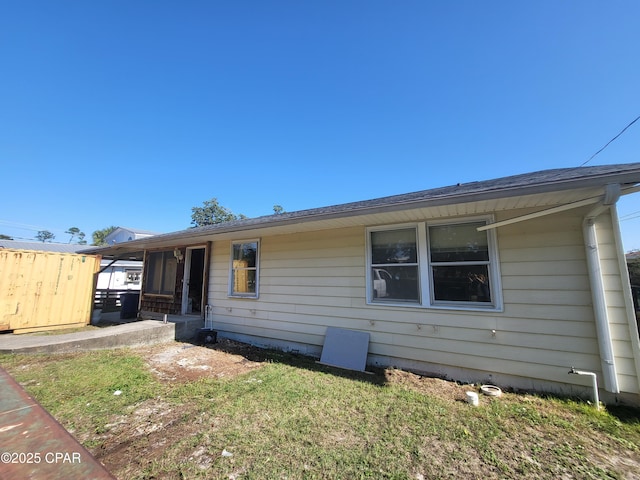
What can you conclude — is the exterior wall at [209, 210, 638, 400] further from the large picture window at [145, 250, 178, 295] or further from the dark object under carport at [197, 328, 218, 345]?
the large picture window at [145, 250, 178, 295]

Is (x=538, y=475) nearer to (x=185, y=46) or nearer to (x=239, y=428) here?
(x=239, y=428)

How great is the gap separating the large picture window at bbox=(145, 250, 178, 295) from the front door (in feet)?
1.75

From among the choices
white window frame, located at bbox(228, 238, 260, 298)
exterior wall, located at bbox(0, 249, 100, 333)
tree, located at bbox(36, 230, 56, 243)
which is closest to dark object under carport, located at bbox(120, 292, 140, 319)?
exterior wall, located at bbox(0, 249, 100, 333)

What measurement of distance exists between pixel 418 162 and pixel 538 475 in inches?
428

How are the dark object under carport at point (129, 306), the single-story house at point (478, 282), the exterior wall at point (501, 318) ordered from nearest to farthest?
the single-story house at point (478, 282) → the exterior wall at point (501, 318) → the dark object under carport at point (129, 306)

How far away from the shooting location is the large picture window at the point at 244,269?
22.0ft

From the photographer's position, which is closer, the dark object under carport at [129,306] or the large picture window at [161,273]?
the large picture window at [161,273]

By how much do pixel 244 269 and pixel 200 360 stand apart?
2375mm

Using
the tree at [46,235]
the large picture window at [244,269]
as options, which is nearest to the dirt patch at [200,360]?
the large picture window at [244,269]

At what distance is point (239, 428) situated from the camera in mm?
2803

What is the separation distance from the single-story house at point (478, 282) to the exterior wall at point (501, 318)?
0.02m

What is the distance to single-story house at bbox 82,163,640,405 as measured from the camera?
130 inches

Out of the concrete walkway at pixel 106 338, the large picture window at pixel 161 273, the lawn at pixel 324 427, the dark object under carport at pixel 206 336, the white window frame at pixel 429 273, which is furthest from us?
the large picture window at pixel 161 273

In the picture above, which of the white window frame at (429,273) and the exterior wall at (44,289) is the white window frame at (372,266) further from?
the exterior wall at (44,289)
